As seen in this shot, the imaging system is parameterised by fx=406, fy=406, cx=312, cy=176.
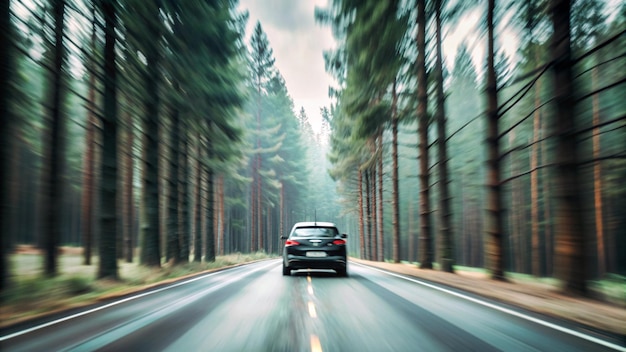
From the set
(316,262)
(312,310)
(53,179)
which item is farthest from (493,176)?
(53,179)

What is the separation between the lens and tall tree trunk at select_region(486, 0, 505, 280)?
11.6m

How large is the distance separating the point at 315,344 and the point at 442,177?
1220 centimetres

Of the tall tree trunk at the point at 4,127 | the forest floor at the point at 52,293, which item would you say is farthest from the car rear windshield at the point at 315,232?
the tall tree trunk at the point at 4,127

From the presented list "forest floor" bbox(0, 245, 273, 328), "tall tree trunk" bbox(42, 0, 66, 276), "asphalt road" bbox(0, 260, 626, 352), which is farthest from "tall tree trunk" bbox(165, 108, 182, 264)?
"asphalt road" bbox(0, 260, 626, 352)

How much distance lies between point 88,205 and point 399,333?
2032cm

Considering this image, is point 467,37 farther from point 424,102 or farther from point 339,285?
point 339,285

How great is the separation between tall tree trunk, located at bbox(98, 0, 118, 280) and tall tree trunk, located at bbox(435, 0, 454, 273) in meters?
11.0

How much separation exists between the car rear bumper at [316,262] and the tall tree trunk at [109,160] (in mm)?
5041

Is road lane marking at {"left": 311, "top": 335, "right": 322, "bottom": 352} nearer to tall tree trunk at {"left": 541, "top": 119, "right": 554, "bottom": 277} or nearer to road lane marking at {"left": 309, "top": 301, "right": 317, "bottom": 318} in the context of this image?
road lane marking at {"left": 309, "top": 301, "right": 317, "bottom": 318}

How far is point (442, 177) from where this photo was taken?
1545 centimetres

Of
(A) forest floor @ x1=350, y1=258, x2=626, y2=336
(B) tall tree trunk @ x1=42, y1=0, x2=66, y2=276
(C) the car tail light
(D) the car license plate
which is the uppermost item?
(B) tall tree trunk @ x1=42, y1=0, x2=66, y2=276

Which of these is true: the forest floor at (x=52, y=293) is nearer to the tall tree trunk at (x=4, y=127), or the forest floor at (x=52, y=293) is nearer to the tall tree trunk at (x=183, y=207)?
the tall tree trunk at (x=4, y=127)

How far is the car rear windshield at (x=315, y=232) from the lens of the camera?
12.9m

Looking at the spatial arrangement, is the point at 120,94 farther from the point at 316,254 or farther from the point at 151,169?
the point at 316,254
